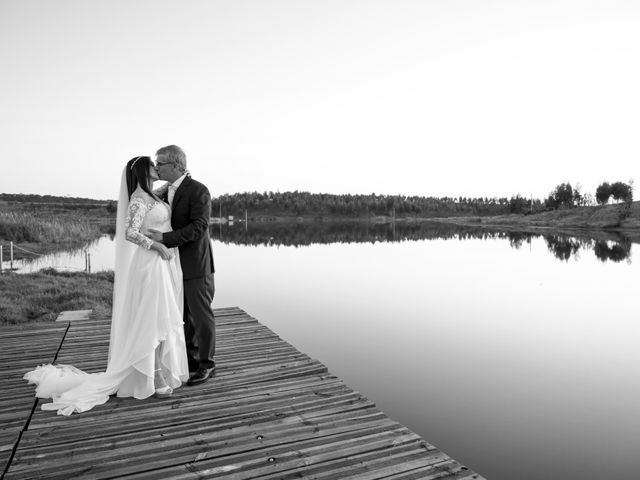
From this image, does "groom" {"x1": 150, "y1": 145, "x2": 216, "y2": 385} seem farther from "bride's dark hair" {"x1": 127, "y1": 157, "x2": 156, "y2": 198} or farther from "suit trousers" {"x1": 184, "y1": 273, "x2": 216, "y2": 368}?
"bride's dark hair" {"x1": 127, "y1": 157, "x2": 156, "y2": 198}

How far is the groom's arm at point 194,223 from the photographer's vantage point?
4.05 m

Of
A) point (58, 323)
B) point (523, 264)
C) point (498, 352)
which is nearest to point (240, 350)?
point (58, 323)

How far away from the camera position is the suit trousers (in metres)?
4.25

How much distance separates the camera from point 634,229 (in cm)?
5038

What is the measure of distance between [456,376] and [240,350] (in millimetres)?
3554

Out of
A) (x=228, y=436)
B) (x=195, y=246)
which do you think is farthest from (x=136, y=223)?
(x=228, y=436)

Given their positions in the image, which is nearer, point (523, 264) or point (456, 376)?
point (456, 376)

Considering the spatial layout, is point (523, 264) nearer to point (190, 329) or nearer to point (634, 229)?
point (190, 329)

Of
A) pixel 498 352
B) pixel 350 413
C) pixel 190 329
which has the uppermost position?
pixel 190 329

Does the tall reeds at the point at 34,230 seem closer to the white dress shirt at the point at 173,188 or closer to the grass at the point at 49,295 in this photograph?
the grass at the point at 49,295

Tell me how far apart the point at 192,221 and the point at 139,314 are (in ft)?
3.20

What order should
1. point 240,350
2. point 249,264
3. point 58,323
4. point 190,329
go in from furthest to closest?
point 249,264 < point 58,323 < point 240,350 < point 190,329

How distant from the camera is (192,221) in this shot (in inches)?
163

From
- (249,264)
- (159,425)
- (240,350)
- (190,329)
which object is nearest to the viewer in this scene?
(159,425)
